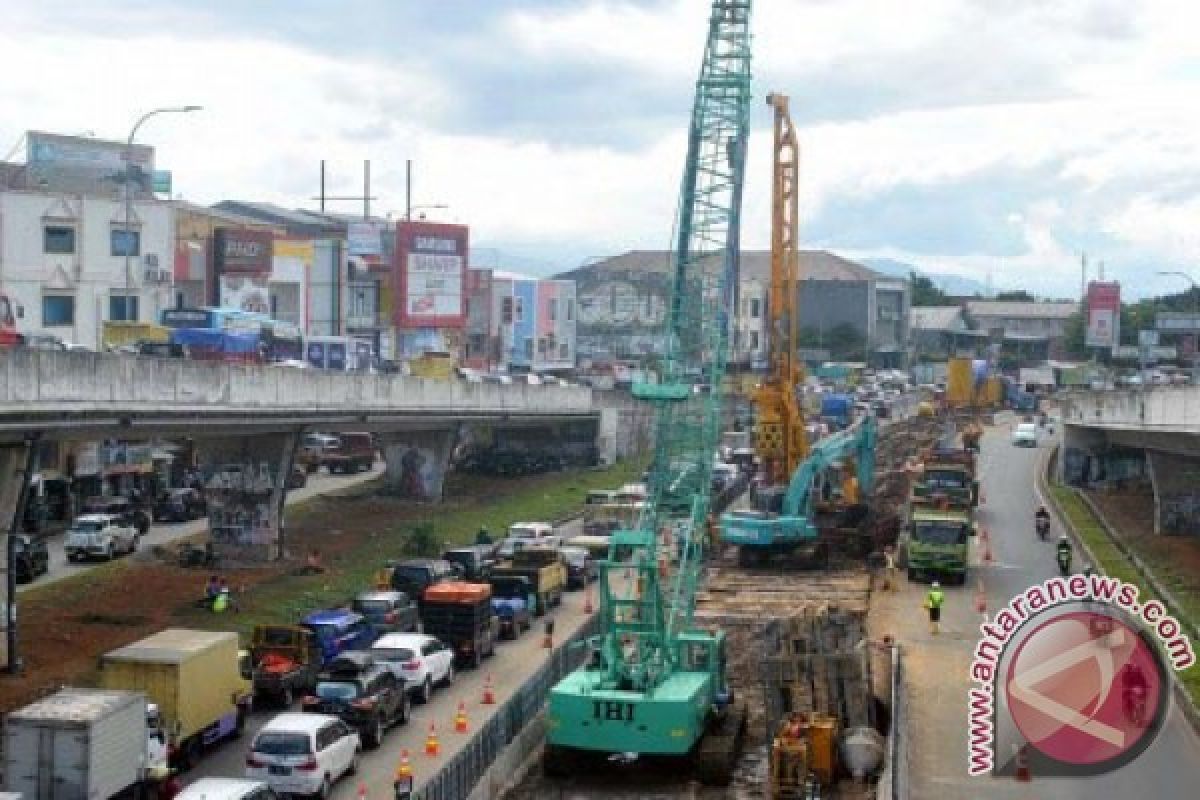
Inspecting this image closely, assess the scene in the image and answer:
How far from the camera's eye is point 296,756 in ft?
78.6

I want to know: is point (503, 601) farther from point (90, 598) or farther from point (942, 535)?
point (942, 535)

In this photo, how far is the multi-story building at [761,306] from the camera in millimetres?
131125

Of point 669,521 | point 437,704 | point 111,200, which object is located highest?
point 111,200

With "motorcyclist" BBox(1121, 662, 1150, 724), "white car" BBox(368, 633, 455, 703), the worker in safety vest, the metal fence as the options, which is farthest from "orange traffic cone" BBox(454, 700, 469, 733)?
the worker in safety vest

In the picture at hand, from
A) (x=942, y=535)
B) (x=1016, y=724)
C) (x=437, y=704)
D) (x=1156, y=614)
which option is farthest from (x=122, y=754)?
(x=942, y=535)

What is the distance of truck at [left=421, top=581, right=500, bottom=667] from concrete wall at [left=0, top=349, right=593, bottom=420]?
26.6 ft

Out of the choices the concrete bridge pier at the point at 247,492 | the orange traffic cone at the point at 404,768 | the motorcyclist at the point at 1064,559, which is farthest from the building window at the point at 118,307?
the orange traffic cone at the point at 404,768

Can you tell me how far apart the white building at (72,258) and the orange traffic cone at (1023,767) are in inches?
1874

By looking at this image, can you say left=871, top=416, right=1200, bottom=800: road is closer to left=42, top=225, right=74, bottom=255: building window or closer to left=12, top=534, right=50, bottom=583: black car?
left=12, top=534, right=50, bottom=583: black car

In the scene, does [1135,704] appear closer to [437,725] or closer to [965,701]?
[965,701]

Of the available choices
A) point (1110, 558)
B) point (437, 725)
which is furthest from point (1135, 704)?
point (1110, 558)

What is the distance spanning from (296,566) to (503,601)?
35.4 feet

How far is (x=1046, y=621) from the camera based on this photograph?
3162 cm

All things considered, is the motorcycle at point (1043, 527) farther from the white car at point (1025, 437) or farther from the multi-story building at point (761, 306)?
the multi-story building at point (761, 306)
